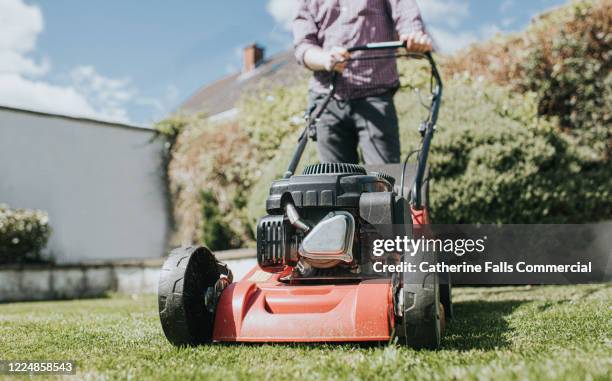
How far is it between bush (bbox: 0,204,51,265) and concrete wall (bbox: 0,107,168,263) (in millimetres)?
1007

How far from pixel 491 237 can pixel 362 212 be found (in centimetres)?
324

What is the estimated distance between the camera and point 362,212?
7.95ft

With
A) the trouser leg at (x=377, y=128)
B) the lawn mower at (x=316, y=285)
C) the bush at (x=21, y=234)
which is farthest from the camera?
the bush at (x=21, y=234)

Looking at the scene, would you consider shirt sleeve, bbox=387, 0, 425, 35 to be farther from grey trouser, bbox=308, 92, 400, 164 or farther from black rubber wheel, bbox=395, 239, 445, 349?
black rubber wheel, bbox=395, 239, 445, 349

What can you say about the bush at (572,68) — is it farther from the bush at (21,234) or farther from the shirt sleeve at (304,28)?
the bush at (21,234)

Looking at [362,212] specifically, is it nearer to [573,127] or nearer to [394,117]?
[394,117]

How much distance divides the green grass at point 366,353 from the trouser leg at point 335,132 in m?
1.08

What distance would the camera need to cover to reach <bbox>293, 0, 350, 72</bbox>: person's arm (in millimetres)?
Result: 3229

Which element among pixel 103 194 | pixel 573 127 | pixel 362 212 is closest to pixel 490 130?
pixel 573 127

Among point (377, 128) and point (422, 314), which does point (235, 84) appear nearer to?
point (377, 128)

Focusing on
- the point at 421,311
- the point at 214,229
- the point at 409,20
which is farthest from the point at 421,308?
the point at 214,229

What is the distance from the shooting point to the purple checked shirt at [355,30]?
355 centimetres

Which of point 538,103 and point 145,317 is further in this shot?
point 538,103

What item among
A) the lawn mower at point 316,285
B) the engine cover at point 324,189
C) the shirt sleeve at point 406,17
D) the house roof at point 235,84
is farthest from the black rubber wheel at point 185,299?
the house roof at point 235,84
